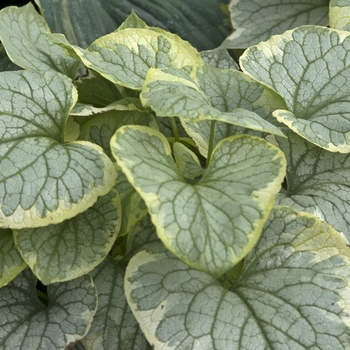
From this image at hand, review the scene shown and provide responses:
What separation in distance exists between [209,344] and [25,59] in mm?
628

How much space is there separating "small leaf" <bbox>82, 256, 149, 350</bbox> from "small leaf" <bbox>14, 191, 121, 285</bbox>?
8cm

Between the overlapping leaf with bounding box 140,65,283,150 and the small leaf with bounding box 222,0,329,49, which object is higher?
the overlapping leaf with bounding box 140,65,283,150

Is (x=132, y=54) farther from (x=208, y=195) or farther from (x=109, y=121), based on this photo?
(x=208, y=195)

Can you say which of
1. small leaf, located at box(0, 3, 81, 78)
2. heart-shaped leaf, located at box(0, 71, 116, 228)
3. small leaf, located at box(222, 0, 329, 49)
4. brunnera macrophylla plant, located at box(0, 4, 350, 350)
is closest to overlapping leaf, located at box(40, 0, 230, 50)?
small leaf, located at box(222, 0, 329, 49)

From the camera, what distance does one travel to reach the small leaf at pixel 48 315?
2.61 ft

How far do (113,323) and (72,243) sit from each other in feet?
0.48

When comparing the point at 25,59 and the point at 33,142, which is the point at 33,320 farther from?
the point at 25,59

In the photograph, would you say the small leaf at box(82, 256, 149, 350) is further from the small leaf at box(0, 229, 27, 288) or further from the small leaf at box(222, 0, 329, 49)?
the small leaf at box(222, 0, 329, 49)

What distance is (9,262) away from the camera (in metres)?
0.83

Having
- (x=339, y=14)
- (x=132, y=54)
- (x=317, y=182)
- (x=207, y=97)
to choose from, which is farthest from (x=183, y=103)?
(x=339, y=14)

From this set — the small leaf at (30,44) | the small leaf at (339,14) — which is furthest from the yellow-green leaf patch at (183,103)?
the small leaf at (339,14)

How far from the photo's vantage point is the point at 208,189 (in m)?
0.73

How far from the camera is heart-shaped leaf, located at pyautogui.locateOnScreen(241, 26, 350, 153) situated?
0.94 metres

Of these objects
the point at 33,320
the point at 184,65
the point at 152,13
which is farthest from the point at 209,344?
the point at 152,13
